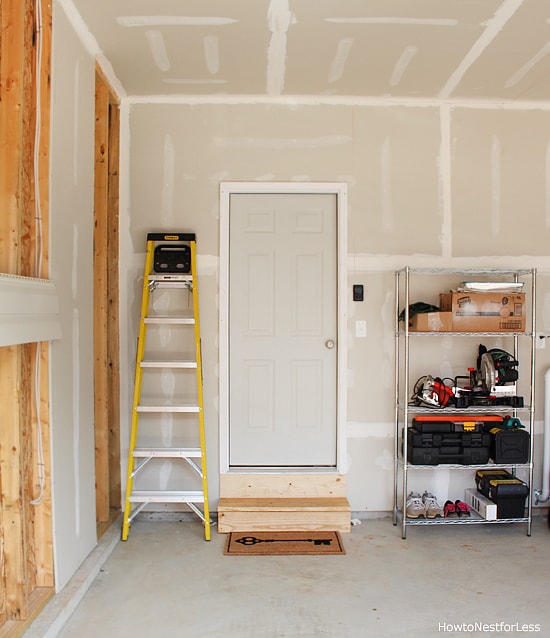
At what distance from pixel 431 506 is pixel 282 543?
3.34 ft

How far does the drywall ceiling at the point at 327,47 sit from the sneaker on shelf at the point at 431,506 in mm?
2679

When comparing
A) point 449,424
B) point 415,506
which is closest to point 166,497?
point 415,506

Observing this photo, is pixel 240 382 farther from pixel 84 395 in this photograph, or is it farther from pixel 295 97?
pixel 295 97

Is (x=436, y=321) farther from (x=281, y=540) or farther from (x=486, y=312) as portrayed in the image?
(x=281, y=540)

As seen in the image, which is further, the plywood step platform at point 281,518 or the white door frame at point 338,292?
the white door frame at point 338,292

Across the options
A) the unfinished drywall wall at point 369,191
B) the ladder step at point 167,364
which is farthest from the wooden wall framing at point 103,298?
the ladder step at point 167,364

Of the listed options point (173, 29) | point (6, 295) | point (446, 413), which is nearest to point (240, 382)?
point (446, 413)

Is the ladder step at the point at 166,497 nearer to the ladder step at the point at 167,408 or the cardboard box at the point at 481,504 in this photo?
the ladder step at the point at 167,408

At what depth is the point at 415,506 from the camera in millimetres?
3225

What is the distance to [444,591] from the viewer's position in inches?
96.7

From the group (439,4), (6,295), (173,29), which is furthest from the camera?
(173,29)

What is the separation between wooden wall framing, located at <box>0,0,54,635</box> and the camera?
1977 mm

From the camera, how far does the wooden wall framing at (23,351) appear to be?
1977mm

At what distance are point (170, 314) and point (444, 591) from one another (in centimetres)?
225
